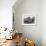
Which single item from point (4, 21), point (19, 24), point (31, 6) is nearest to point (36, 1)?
point (31, 6)

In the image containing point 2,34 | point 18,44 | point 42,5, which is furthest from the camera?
point 42,5

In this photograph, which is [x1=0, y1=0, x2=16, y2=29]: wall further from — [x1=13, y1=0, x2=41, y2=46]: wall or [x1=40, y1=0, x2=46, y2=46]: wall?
[x1=40, y1=0, x2=46, y2=46]: wall

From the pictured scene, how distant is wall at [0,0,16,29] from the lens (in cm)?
423

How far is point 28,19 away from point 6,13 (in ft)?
3.34

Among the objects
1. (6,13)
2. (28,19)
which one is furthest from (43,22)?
(6,13)

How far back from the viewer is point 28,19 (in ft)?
15.8

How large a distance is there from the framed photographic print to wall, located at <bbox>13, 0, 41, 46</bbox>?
13cm

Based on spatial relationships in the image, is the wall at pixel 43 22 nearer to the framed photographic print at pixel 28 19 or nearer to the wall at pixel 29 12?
the wall at pixel 29 12

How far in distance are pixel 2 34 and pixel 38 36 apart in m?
1.65

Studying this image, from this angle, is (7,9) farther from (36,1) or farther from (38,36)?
(38,36)

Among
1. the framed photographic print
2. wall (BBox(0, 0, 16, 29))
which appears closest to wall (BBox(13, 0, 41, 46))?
the framed photographic print

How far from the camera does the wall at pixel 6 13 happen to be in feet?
13.9

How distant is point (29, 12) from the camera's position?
190 inches

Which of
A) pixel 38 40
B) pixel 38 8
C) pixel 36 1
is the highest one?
pixel 36 1
